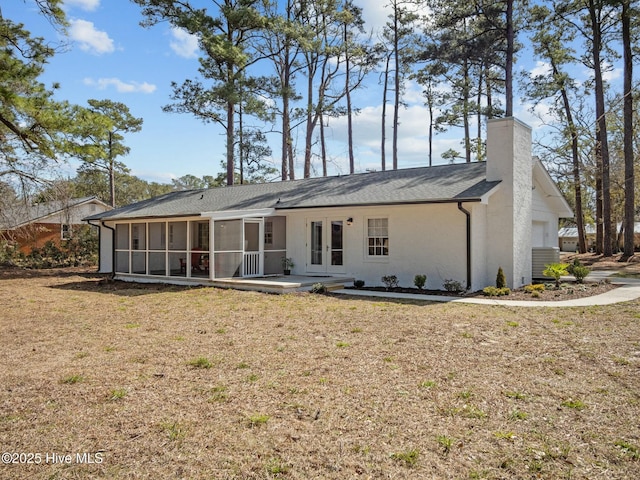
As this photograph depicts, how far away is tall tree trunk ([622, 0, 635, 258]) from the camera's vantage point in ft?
70.9

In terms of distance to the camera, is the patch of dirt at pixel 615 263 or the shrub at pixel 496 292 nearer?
the shrub at pixel 496 292

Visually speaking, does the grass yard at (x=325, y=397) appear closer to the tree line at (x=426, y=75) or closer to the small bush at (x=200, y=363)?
the small bush at (x=200, y=363)

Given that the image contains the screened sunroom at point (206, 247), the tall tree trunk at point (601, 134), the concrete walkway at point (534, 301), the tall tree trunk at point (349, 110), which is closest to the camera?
the concrete walkway at point (534, 301)

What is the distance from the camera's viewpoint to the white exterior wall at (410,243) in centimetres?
1258

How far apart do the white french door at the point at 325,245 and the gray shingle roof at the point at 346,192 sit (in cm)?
80

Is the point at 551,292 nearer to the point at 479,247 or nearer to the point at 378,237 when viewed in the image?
the point at 479,247

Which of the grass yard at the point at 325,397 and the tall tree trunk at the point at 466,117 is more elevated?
the tall tree trunk at the point at 466,117

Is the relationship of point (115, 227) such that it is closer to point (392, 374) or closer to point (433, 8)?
point (392, 374)

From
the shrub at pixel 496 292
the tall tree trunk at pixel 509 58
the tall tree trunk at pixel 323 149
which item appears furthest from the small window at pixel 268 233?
the tall tree trunk at pixel 323 149

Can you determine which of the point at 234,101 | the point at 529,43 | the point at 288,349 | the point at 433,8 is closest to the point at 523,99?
the point at 529,43

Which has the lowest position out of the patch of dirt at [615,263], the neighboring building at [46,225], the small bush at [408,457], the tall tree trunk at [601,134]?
the small bush at [408,457]

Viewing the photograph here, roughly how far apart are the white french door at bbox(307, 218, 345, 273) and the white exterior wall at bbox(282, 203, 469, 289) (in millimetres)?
171

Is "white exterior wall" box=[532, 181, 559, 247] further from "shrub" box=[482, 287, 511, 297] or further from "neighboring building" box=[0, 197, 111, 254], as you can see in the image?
"neighboring building" box=[0, 197, 111, 254]

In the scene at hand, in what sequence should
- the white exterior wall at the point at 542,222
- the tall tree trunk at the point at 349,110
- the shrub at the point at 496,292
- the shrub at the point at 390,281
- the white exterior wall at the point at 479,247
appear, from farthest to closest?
the tall tree trunk at the point at 349,110 → the white exterior wall at the point at 542,222 → the shrub at the point at 390,281 → the white exterior wall at the point at 479,247 → the shrub at the point at 496,292
